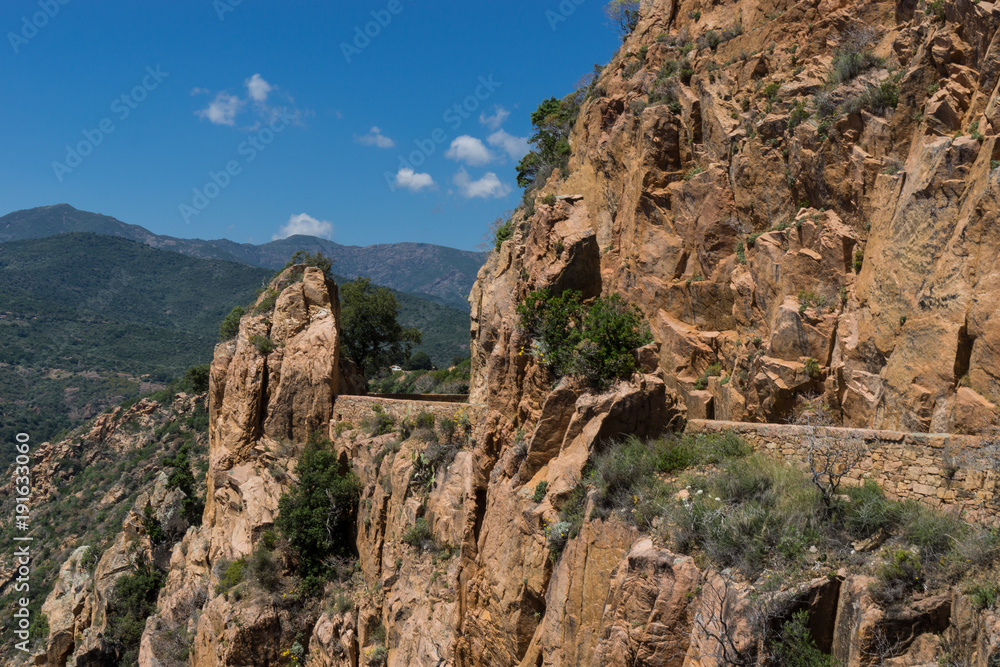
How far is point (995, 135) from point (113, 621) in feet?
108

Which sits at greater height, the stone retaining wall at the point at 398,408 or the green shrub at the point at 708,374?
the green shrub at the point at 708,374

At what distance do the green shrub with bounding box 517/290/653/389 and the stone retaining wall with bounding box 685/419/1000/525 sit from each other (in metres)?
3.61

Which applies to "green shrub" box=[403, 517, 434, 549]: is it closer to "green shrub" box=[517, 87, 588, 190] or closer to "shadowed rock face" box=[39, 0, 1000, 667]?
"shadowed rock face" box=[39, 0, 1000, 667]

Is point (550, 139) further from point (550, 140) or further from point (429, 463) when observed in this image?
point (429, 463)

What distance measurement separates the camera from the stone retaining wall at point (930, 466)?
8172mm

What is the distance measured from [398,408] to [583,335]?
35.2ft

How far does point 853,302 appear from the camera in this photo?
13508mm

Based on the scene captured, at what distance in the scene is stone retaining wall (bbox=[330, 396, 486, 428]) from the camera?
1958 cm

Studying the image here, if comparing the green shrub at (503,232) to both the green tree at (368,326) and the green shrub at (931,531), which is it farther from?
the green shrub at (931,531)

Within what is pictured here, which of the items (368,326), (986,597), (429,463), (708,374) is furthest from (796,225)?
(368,326)

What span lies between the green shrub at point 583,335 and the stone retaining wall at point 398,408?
18.1 ft

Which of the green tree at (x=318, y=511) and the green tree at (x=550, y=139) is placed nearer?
the green tree at (x=318, y=511)

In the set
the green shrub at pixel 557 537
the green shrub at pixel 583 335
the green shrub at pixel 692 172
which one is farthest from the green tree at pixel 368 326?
the green shrub at pixel 557 537

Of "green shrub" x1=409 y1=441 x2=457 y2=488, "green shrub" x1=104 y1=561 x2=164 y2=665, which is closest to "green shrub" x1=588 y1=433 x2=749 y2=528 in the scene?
"green shrub" x1=409 y1=441 x2=457 y2=488
